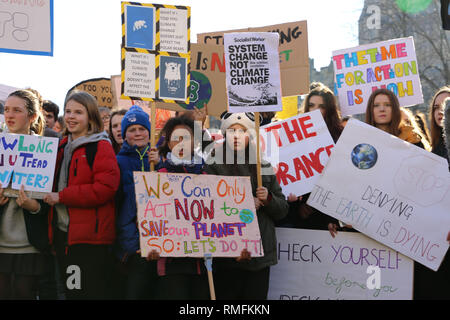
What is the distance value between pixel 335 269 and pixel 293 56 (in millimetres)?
2473

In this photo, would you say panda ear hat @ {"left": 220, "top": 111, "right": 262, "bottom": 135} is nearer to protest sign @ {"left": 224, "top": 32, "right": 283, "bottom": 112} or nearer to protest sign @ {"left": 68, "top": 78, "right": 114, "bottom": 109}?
protest sign @ {"left": 224, "top": 32, "right": 283, "bottom": 112}

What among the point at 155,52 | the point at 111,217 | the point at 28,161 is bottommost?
the point at 111,217

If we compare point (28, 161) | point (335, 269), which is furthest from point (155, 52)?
point (335, 269)

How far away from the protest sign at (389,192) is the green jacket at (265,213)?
0.44 meters

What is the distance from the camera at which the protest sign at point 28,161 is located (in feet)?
15.4

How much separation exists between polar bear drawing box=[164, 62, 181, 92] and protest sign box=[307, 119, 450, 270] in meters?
1.43

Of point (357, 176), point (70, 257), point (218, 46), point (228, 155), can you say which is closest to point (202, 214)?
point (228, 155)

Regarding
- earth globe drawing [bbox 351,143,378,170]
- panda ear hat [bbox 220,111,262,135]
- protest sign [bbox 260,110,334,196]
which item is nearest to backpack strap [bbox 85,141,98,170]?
panda ear hat [bbox 220,111,262,135]

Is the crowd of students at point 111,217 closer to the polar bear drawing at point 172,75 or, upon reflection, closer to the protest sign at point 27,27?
the polar bear drawing at point 172,75

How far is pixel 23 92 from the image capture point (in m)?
4.89

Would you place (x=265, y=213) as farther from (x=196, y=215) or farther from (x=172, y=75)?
(x=172, y=75)

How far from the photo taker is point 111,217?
475cm
